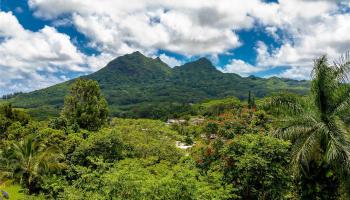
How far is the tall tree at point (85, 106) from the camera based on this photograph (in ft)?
126

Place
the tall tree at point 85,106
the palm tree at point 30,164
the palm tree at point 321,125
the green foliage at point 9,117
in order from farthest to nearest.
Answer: the green foliage at point 9,117 → the tall tree at point 85,106 → the palm tree at point 30,164 → the palm tree at point 321,125

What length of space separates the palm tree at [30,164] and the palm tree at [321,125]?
1800 centimetres

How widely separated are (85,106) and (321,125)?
101 feet

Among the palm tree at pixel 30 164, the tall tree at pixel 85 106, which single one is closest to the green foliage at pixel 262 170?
the palm tree at pixel 30 164

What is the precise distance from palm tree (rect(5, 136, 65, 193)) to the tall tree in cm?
1284

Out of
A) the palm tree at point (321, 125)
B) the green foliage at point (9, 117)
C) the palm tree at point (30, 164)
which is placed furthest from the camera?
the green foliage at point (9, 117)

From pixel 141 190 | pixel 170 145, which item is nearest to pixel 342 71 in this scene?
pixel 141 190

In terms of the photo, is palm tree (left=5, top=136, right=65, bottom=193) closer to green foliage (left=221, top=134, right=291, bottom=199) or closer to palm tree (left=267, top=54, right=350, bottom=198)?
green foliage (left=221, top=134, right=291, bottom=199)

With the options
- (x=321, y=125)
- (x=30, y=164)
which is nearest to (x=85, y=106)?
(x=30, y=164)

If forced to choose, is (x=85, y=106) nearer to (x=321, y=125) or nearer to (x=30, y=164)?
(x=30, y=164)

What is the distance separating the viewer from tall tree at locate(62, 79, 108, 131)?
38312 mm

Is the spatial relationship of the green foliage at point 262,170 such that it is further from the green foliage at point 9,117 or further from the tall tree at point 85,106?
the green foliage at point 9,117

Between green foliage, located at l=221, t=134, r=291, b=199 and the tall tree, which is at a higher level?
the tall tree

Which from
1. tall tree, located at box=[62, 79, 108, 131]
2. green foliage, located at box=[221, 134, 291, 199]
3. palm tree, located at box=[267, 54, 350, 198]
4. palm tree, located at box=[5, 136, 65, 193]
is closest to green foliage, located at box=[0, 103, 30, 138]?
tall tree, located at box=[62, 79, 108, 131]
